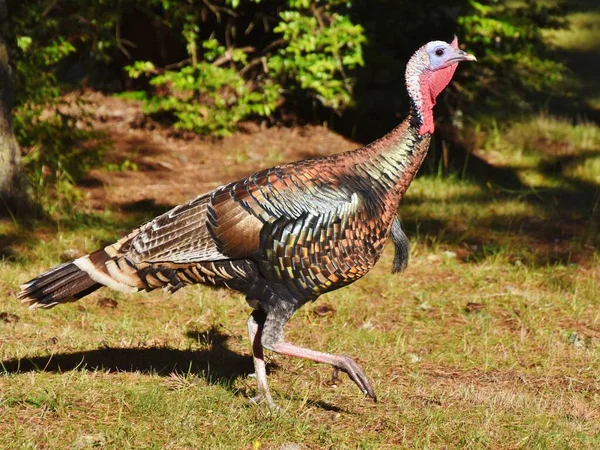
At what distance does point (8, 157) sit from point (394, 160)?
389cm

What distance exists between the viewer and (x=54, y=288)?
4633 millimetres

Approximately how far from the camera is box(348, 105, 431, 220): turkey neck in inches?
181

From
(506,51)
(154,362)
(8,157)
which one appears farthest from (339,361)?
(506,51)

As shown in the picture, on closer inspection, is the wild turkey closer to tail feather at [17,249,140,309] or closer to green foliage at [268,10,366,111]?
tail feather at [17,249,140,309]

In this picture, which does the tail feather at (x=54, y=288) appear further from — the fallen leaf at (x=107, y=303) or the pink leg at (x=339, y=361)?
the fallen leaf at (x=107, y=303)

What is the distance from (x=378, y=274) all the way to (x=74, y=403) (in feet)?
10.5

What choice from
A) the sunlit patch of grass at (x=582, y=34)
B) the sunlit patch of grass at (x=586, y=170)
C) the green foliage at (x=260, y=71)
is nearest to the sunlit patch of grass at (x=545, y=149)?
the sunlit patch of grass at (x=586, y=170)

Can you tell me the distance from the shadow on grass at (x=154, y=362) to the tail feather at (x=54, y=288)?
0.41 metres

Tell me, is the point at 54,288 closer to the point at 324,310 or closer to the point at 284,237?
the point at 284,237

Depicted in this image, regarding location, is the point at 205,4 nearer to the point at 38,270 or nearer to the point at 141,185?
the point at 141,185

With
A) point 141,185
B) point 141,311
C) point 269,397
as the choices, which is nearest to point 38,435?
point 269,397

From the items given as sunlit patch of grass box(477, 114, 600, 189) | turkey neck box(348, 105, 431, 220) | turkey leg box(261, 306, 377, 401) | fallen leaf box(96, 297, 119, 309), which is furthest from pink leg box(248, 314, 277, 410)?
sunlit patch of grass box(477, 114, 600, 189)

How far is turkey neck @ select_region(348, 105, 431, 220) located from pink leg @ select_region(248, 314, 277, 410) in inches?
38.7

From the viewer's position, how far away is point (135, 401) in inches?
177
